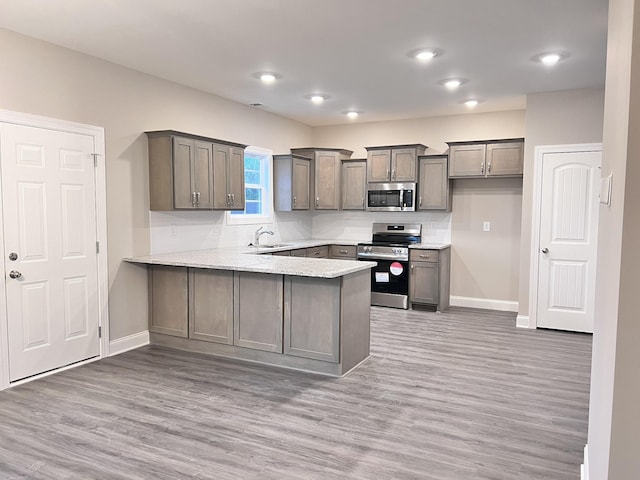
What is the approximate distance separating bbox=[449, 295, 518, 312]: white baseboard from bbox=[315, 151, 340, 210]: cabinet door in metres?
→ 2.32

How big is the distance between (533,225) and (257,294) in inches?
134

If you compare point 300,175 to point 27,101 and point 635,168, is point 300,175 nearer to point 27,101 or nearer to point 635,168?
point 27,101

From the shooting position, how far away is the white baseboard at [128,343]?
4461 millimetres

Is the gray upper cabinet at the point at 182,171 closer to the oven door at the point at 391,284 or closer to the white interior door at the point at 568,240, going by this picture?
the oven door at the point at 391,284

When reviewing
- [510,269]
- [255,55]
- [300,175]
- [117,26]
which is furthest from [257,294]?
[510,269]

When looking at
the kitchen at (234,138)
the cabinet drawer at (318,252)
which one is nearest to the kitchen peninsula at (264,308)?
the kitchen at (234,138)

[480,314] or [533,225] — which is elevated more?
[533,225]

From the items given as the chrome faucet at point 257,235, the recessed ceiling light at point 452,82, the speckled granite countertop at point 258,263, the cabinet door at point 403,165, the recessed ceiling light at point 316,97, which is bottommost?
the speckled granite countertop at point 258,263

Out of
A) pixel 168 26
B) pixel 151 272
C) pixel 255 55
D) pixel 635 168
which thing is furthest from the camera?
pixel 151 272

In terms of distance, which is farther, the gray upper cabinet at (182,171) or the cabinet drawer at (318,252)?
the cabinet drawer at (318,252)

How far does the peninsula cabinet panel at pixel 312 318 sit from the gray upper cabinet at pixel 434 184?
10.7ft

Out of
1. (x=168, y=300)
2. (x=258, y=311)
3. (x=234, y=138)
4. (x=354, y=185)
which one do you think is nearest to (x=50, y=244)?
(x=168, y=300)

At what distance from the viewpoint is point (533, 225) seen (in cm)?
545

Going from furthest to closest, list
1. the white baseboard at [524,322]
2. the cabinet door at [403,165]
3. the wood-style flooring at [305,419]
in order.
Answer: the cabinet door at [403,165] → the white baseboard at [524,322] → the wood-style flooring at [305,419]
